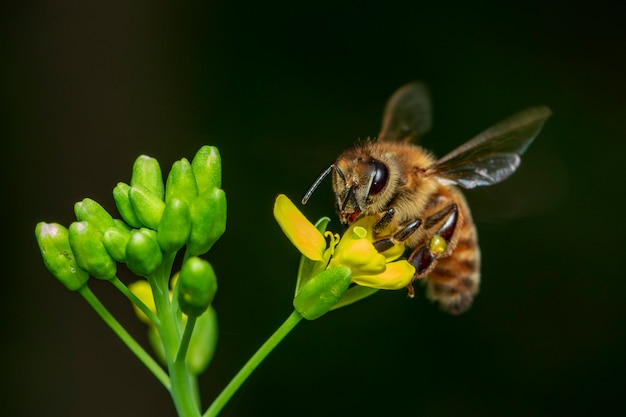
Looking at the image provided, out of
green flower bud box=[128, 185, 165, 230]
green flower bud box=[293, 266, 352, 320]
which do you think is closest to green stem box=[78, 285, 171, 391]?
green flower bud box=[128, 185, 165, 230]

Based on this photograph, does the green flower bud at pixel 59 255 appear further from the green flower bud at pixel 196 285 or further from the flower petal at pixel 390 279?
the flower petal at pixel 390 279

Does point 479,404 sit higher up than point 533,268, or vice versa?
point 533,268

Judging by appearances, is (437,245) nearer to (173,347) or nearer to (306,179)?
(173,347)

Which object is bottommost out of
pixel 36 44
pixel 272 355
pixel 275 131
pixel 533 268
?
pixel 533 268

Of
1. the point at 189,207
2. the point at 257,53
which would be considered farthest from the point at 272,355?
the point at 189,207

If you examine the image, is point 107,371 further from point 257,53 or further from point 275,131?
point 257,53

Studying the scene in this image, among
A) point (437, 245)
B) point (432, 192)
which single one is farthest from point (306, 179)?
point (437, 245)

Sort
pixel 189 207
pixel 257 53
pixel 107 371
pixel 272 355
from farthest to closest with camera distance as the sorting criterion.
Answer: pixel 257 53 → pixel 107 371 → pixel 272 355 → pixel 189 207
